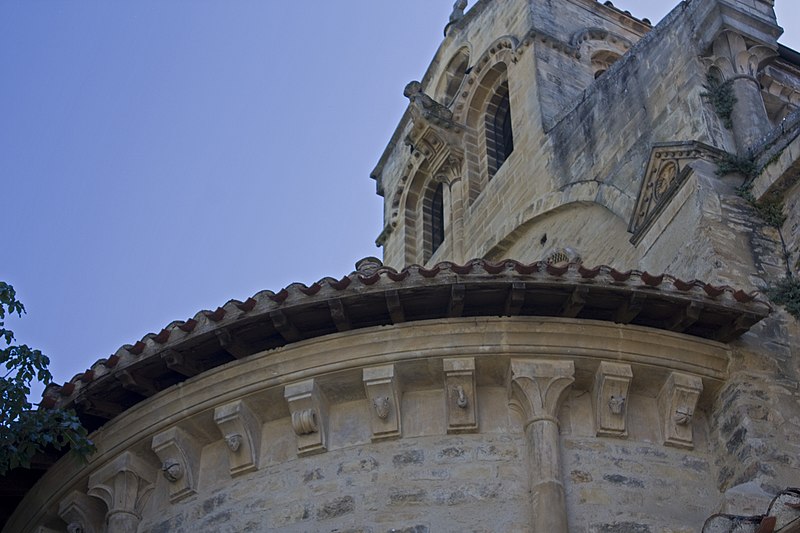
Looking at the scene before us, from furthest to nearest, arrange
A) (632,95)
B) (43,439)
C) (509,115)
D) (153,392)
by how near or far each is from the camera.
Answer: (509,115) < (632,95) < (153,392) < (43,439)

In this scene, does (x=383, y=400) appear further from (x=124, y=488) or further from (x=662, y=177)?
(x=662, y=177)

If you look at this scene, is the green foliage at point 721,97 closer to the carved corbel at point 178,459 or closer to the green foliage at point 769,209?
the green foliage at point 769,209

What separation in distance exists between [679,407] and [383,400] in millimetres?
2121

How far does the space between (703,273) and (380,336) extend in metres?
2.98

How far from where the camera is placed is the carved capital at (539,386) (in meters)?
8.29

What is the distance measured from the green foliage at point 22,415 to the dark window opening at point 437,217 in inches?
469

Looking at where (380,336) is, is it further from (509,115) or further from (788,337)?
(509,115)

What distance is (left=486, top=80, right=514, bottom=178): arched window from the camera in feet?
59.5

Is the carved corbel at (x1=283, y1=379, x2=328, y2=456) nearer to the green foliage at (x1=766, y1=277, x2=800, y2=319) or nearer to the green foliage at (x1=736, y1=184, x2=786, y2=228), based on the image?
the green foliage at (x1=766, y1=277, x2=800, y2=319)

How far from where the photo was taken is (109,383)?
28.8ft

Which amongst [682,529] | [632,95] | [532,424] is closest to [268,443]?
[532,424]

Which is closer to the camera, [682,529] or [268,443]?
[682,529]

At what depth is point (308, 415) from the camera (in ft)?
27.8

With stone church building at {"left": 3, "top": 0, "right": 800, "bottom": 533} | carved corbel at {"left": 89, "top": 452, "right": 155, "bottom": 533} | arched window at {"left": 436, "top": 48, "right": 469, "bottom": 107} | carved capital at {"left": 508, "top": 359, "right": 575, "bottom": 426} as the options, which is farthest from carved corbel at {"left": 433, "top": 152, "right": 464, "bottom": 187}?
carved corbel at {"left": 89, "top": 452, "right": 155, "bottom": 533}
